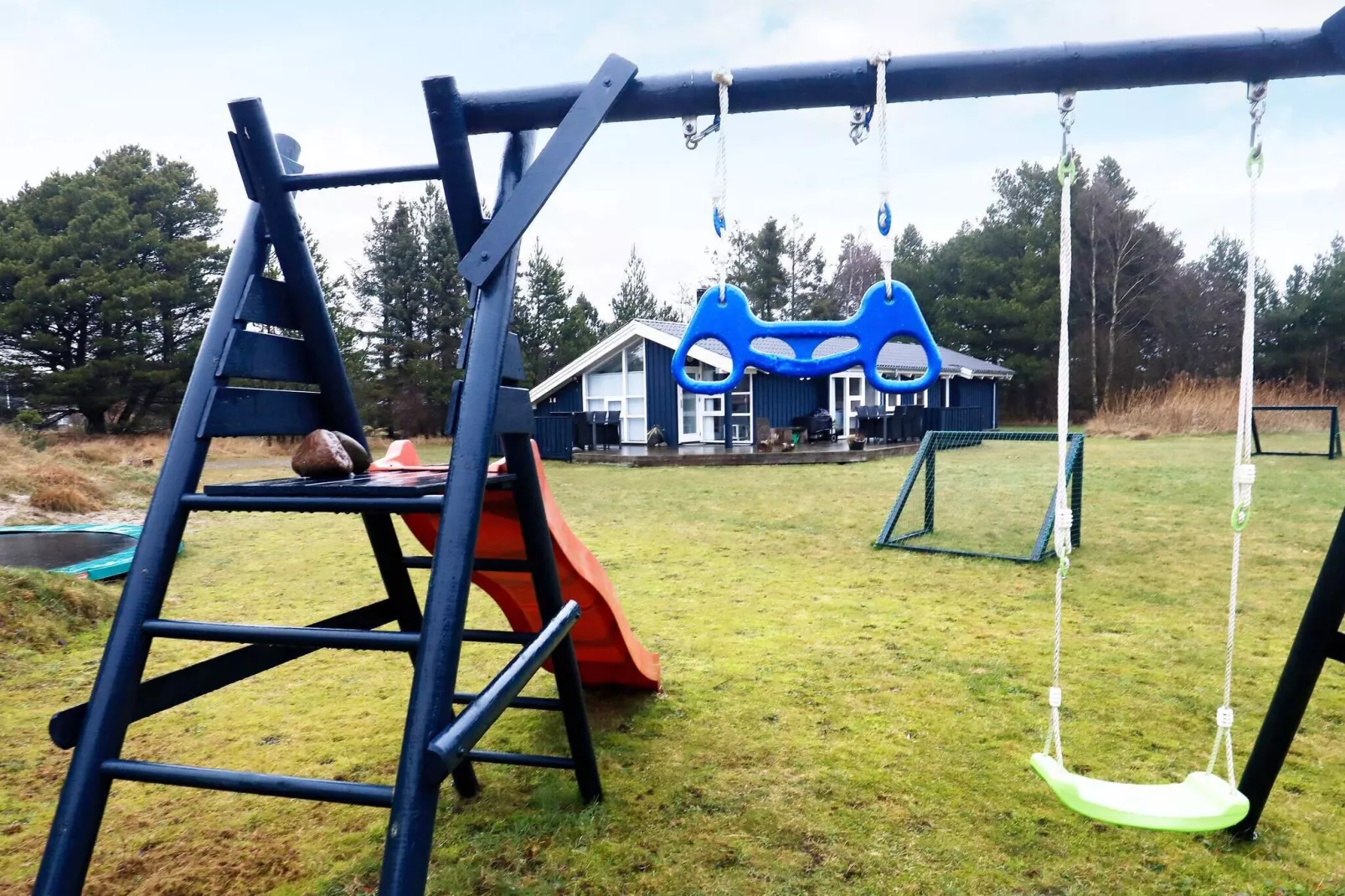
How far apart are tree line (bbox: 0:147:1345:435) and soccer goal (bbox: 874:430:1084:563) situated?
18.9m

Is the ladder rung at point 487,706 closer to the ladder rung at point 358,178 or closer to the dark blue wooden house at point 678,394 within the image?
the ladder rung at point 358,178

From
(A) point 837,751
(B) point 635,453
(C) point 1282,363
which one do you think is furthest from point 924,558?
(C) point 1282,363

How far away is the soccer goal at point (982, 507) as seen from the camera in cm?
618

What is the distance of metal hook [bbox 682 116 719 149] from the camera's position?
196 cm

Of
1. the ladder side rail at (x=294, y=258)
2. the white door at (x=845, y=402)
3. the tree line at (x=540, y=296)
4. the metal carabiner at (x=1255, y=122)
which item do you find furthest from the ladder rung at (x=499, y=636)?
the tree line at (x=540, y=296)

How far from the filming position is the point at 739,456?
572 inches

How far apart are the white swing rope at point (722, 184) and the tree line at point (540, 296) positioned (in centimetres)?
2461

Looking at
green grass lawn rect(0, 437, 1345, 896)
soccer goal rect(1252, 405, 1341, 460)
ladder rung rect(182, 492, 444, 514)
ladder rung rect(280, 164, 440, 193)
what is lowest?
green grass lawn rect(0, 437, 1345, 896)

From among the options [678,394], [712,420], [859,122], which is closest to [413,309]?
[678,394]

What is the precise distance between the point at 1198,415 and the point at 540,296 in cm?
2240

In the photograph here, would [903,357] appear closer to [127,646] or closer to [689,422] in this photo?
[689,422]

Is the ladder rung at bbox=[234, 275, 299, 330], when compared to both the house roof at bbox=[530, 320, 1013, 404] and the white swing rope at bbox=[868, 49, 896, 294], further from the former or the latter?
the house roof at bbox=[530, 320, 1013, 404]

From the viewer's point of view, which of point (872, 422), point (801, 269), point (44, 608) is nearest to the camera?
point (44, 608)

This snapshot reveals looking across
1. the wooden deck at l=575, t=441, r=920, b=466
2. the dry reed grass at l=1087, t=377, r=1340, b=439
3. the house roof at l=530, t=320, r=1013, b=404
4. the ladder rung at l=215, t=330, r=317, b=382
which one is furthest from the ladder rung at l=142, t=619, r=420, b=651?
the dry reed grass at l=1087, t=377, r=1340, b=439
